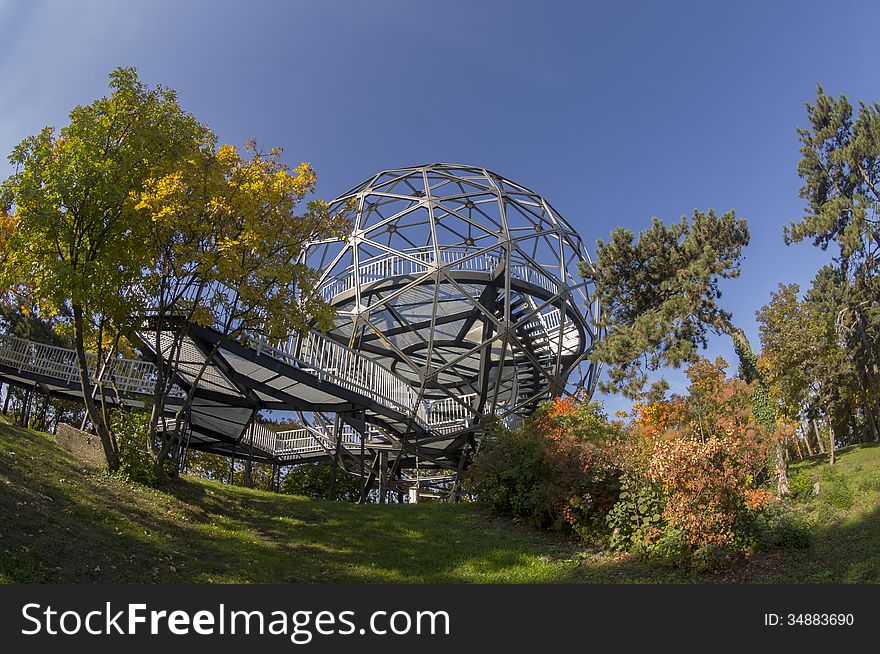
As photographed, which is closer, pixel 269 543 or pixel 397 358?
pixel 269 543

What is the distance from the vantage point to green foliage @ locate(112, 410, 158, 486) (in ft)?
45.1

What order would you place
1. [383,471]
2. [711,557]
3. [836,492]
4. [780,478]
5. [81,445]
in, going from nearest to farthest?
[711,557] < [836,492] < [780,478] < [81,445] < [383,471]

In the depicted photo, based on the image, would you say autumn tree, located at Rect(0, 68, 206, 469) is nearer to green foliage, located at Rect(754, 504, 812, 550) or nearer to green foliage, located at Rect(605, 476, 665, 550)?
green foliage, located at Rect(605, 476, 665, 550)

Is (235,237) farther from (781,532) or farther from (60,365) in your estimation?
(60,365)

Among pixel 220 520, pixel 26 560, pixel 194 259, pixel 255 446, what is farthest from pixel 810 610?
pixel 255 446

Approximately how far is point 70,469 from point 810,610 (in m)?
13.6

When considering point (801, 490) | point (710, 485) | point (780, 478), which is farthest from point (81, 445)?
point (801, 490)

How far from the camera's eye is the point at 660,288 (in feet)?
69.1

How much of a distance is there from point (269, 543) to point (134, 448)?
4.15 meters

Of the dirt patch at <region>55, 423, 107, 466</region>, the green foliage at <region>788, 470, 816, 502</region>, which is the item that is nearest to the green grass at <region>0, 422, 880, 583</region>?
the dirt patch at <region>55, 423, 107, 466</region>

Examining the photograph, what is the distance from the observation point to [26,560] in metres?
7.88

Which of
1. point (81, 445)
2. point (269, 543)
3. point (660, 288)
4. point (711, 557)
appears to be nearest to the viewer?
point (711, 557)

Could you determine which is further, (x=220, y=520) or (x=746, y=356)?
(x=746, y=356)

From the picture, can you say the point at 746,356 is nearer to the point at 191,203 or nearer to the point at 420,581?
the point at 420,581
